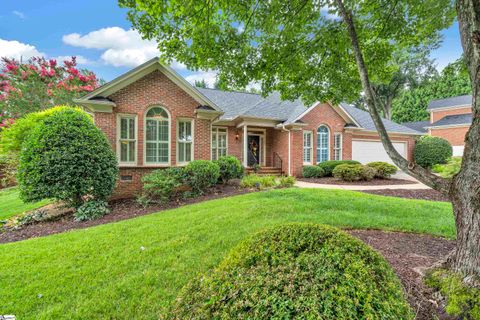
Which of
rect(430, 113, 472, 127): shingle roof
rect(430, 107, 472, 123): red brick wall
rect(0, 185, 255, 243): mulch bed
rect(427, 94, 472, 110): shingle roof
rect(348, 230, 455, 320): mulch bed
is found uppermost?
rect(427, 94, 472, 110): shingle roof

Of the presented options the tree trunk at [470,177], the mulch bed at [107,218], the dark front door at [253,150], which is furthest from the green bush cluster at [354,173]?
the tree trunk at [470,177]

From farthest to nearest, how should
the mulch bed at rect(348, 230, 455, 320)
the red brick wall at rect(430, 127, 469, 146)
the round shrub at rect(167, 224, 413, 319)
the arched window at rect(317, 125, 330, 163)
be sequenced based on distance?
the red brick wall at rect(430, 127, 469, 146)
the arched window at rect(317, 125, 330, 163)
the mulch bed at rect(348, 230, 455, 320)
the round shrub at rect(167, 224, 413, 319)

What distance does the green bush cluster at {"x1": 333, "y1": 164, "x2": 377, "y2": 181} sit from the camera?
1230 cm

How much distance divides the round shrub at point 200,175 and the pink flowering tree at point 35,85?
13952 millimetres

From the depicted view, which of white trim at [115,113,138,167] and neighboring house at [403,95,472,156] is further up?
neighboring house at [403,95,472,156]

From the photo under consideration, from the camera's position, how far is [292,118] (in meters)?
14.1

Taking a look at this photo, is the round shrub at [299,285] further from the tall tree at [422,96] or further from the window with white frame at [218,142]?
the tall tree at [422,96]

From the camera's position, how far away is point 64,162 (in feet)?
21.7

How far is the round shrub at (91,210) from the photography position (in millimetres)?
6688

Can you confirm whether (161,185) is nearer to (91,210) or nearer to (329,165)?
(91,210)

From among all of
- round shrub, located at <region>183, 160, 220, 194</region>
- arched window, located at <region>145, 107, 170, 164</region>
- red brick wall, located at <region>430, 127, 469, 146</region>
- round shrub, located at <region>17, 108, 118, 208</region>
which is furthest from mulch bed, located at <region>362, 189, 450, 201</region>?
red brick wall, located at <region>430, 127, 469, 146</region>

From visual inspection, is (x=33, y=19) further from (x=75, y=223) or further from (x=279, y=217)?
(x=279, y=217)

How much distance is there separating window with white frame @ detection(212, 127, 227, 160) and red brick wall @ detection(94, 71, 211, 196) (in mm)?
3942

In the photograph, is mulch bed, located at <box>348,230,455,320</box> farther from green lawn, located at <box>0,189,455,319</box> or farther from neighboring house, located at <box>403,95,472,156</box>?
neighboring house, located at <box>403,95,472,156</box>
